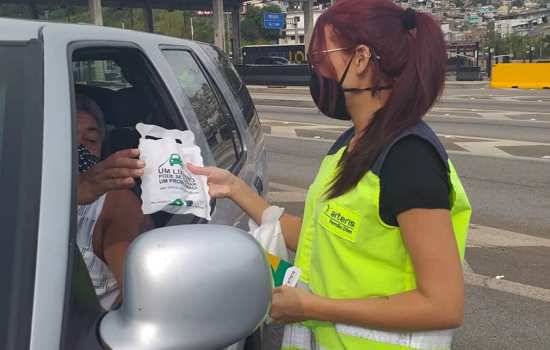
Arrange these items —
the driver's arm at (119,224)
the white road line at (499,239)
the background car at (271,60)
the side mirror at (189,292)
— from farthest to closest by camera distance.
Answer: the background car at (271,60) → the white road line at (499,239) → the driver's arm at (119,224) → the side mirror at (189,292)

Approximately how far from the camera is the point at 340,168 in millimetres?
1849

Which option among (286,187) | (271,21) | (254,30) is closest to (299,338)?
(286,187)

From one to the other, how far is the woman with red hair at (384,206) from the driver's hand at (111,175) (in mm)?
570

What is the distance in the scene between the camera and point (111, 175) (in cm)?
220

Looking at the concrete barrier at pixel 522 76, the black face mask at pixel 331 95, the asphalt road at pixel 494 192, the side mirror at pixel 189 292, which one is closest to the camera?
the side mirror at pixel 189 292

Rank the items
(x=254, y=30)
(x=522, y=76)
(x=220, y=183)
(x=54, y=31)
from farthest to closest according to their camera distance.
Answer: (x=254, y=30), (x=522, y=76), (x=220, y=183), (x=54, y=31)

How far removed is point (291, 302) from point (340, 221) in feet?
0.79

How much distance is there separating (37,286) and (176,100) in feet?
4.80

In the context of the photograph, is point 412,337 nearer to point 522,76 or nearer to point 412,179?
point 412,179

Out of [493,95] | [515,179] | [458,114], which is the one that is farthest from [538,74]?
[515,179]

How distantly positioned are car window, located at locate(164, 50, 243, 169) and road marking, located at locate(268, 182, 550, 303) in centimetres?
256

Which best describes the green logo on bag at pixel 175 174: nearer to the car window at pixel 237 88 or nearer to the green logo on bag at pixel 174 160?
the green logo on bag at pixel 174 160

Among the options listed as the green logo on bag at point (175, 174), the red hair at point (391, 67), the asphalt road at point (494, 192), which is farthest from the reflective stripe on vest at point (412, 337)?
the asphalt road at point (494, 192)

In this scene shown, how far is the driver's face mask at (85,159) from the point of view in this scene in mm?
2699
